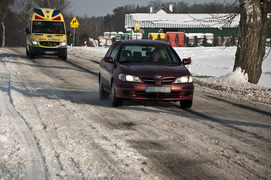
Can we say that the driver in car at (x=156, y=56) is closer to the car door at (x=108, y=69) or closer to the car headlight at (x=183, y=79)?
the car door at (x=108, y=69)

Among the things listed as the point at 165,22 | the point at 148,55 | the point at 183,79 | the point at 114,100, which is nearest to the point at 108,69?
the point at 148,55

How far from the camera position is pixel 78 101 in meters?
9.20

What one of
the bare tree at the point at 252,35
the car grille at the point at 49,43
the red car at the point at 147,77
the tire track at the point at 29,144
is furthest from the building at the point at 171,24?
the tire track at the point at 29,144

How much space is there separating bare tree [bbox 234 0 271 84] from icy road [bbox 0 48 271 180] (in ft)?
15.2

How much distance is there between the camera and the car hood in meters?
8.20

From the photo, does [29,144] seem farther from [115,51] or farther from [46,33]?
[46,33]

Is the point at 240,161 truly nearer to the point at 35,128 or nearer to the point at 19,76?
the point at 35,128

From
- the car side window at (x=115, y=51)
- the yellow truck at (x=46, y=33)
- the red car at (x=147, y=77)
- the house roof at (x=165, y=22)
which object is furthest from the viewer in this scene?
the house roof at (x=165, y=22)

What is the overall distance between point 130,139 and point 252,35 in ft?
31.7

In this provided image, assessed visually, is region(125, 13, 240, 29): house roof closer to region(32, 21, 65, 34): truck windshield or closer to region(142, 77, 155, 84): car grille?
region(32, 21, 65, 34): truck windshield

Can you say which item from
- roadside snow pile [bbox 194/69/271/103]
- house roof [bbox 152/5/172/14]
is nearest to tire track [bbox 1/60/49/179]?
roadside snow pile [bbox 194/69/271/103]

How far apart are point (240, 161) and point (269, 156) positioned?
1.59 ft

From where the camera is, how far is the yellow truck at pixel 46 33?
72.1 ft

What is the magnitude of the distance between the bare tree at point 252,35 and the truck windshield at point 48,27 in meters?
11.2
